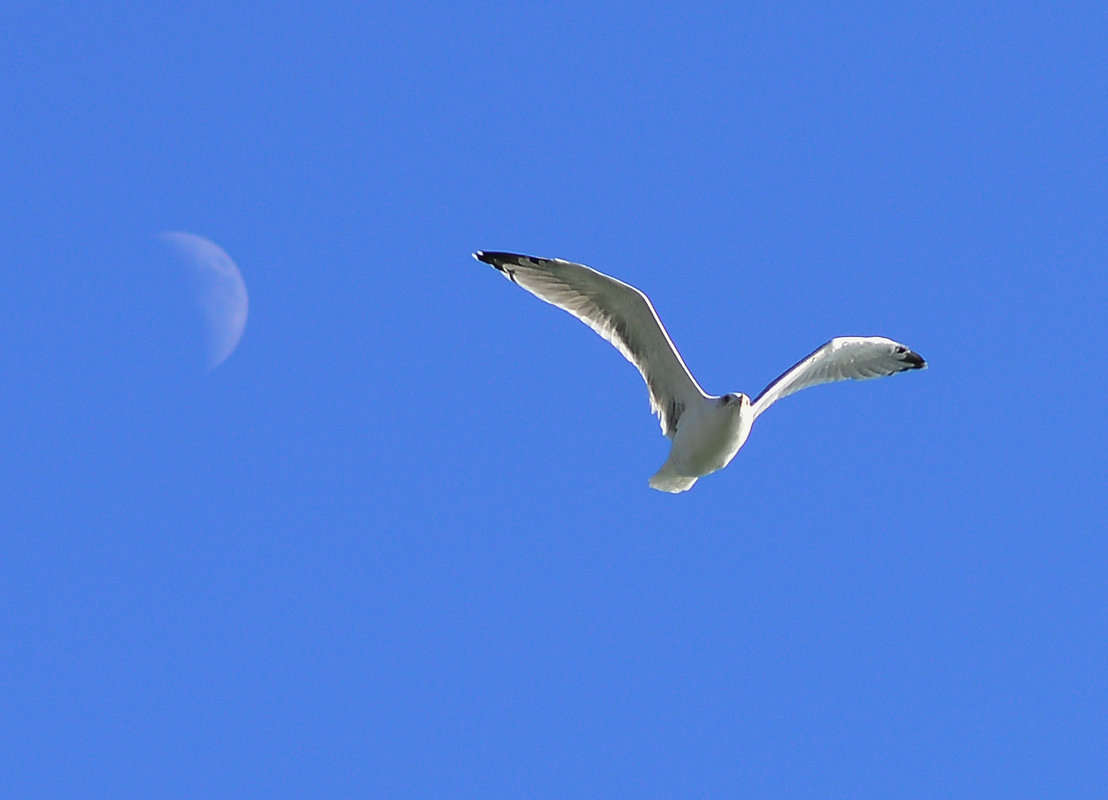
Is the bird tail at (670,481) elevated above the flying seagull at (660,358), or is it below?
below

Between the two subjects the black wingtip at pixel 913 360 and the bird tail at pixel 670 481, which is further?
the black wingtip at pixel 913 360

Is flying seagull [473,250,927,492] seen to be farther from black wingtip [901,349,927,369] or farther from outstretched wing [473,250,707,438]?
black wingtip [901,349,927,369]

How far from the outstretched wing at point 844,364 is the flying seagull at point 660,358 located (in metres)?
0.02

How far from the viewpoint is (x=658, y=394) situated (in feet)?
44.2

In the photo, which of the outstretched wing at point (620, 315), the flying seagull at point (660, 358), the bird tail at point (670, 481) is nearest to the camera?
the flying seagull at point (660, 358)

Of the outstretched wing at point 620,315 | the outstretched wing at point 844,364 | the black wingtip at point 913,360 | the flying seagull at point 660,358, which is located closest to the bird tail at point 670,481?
the flying seagull at point 660,358

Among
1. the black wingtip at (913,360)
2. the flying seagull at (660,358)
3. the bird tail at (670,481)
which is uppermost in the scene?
the black wingtip at (913,360)

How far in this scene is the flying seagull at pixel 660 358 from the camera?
41.3 ft

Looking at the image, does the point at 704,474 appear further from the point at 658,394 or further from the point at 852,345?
the point at 852,345

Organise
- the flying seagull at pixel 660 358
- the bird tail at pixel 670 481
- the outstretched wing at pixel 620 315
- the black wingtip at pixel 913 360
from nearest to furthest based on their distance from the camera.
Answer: the flying seagull at pixel 660 358 < the outstretched wing at pixel 620 315 < the bird tail at pixel 670 481 < the black wingtip at pixel 913 360

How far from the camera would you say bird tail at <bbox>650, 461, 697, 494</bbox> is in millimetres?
13188

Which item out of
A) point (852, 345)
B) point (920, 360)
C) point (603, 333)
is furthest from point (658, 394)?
point (920, 360)

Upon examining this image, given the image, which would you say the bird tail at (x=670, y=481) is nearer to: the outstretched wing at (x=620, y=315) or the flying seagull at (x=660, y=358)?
the flying seagull at (x=660, y=358)

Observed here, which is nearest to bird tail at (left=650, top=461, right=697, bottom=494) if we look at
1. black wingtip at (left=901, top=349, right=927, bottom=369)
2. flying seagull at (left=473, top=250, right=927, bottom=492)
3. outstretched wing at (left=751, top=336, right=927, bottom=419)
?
flying seagull at (left=473, top=250, right=927, bottom=492)
